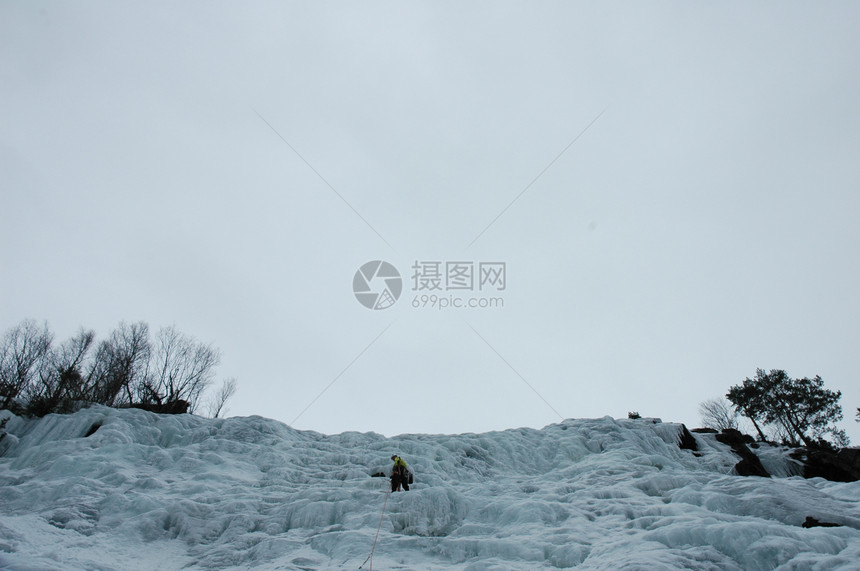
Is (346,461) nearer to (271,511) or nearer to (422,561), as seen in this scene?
(271,511)

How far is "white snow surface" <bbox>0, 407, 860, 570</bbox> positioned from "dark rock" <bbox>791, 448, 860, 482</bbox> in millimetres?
1165

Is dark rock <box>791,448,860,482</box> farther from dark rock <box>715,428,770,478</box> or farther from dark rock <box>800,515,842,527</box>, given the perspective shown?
dark rock <box>800,515,842,527</box>

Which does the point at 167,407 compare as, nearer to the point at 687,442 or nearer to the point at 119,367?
the point at 119,367

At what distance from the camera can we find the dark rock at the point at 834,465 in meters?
19.1

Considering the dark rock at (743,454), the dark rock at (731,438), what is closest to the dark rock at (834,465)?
the dark rock at (743,454)

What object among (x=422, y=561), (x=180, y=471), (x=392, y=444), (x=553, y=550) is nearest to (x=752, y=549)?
(x=553, y=550)

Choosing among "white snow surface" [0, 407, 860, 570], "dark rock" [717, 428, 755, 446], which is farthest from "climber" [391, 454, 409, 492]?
"dark rock" [717, 428, 755, 446]

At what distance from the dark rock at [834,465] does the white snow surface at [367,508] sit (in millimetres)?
1165

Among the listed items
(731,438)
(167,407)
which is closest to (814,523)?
(731,438)

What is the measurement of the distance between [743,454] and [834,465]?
3504mm

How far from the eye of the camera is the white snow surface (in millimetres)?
9414

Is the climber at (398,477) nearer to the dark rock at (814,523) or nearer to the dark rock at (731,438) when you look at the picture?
the dark rock at (814,523)

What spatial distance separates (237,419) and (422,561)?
17636 millimetres

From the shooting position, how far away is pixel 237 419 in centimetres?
2423
